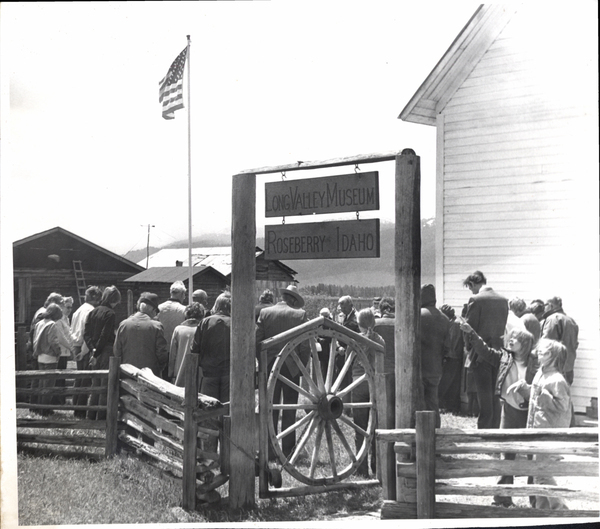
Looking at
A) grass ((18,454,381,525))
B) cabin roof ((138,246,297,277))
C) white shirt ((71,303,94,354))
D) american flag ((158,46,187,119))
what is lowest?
grass ((18,454,381,525))

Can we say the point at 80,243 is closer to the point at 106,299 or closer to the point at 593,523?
the point at 106,299

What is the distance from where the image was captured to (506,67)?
5680 mm

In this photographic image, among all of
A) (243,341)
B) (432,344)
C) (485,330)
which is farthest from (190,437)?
(485,330)

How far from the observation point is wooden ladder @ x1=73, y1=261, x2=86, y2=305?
5.35 metres

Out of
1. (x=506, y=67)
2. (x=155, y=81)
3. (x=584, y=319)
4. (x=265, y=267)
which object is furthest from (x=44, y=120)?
(x=584, y=319)

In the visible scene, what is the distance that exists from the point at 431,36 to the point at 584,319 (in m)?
2.49

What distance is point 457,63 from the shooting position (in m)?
5.81

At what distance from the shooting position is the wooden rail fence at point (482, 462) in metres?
4.30

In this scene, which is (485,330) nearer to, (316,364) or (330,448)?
(316,364)

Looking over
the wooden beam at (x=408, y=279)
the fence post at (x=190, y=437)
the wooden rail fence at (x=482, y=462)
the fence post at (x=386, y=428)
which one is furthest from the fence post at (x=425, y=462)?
the fence post at (x=190, y=437)

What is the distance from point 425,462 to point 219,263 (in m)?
2.53

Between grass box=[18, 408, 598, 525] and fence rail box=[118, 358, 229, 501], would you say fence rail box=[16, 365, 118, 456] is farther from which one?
grass box=[18, 408, 598, 525]

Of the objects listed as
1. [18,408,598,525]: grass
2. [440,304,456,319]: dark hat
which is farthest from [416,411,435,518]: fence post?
[440,304,456,319]: dark hat

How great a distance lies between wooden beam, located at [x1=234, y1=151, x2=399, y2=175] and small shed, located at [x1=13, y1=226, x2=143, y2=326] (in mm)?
1405
